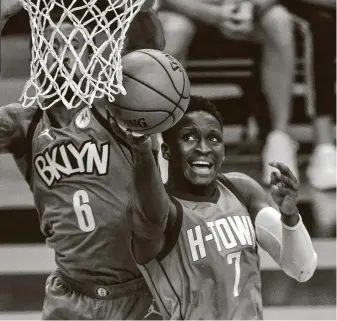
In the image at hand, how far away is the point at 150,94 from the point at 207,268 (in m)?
0.40

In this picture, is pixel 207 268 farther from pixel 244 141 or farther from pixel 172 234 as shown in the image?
pixel 244 141

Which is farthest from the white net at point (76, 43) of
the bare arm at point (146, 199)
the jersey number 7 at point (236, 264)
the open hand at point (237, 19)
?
the open hand at point (237, 19)

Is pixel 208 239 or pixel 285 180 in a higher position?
pixel 285 180

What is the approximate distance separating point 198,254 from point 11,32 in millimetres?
726

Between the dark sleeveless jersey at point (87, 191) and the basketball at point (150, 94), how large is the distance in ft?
0.90

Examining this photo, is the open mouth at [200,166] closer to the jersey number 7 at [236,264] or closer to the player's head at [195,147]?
the player's head at [195,147]

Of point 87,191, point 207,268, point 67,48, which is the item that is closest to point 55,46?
point 67,48

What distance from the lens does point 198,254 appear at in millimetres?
1700

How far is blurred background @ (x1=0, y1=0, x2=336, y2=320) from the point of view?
211 cm

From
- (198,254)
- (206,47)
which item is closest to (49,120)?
(198,254)

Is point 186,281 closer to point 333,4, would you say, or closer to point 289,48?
point 289,48

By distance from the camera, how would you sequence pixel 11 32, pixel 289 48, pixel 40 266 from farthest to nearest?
pixel 289 48 < pixel 40 266 < pixel 11 32

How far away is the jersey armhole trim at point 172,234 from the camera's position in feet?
5.50

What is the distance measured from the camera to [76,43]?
1.77 m
